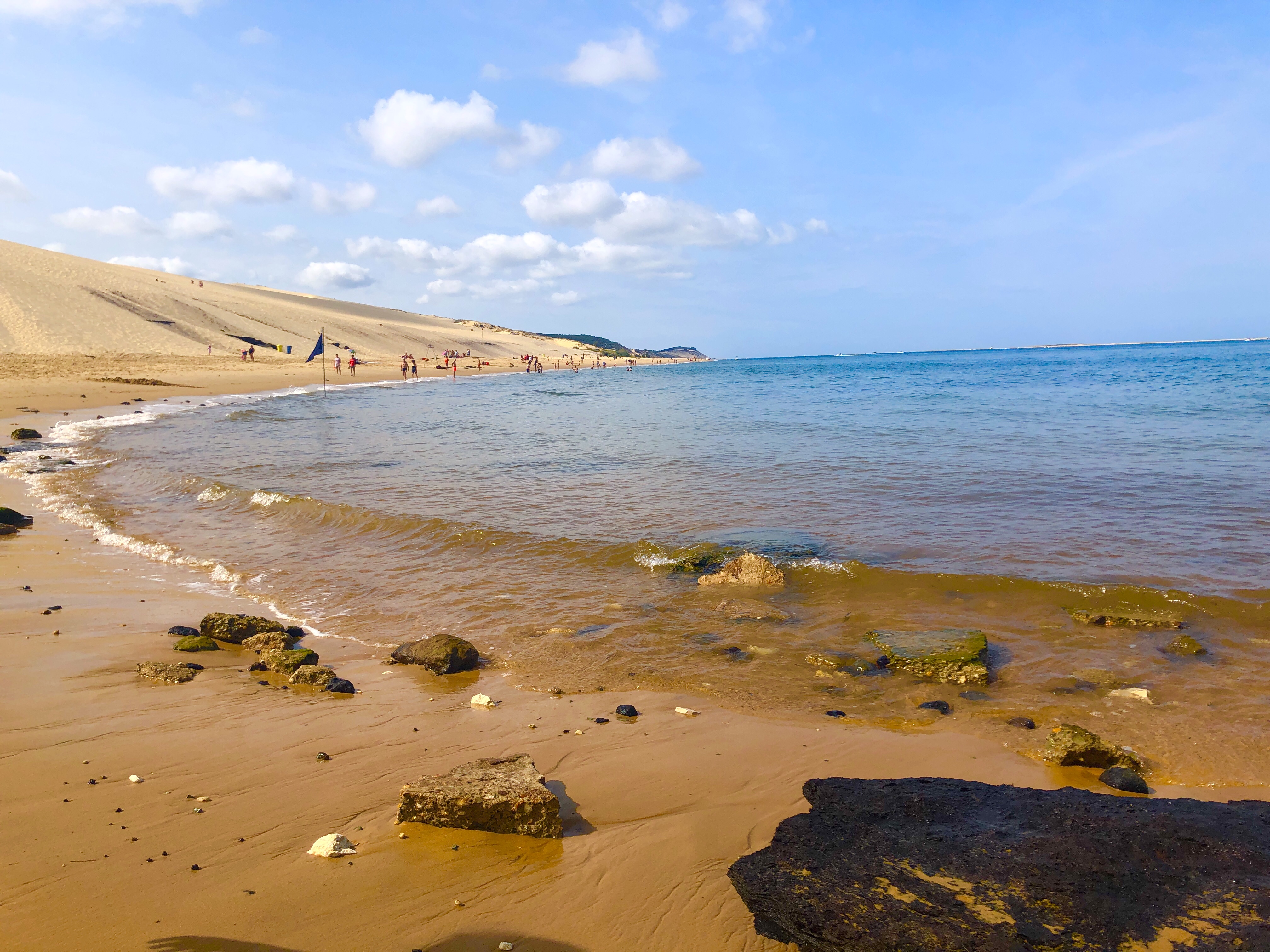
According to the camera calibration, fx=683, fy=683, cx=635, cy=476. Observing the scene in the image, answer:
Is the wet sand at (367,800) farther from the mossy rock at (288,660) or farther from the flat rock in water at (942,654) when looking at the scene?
the flat rock in water at (942,654)

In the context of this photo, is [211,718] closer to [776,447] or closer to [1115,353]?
[776,447]

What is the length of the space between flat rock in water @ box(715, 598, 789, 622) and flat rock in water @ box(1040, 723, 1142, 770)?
3.06 metres

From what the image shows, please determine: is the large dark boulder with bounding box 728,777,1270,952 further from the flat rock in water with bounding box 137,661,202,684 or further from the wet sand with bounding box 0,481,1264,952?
the flat rock in water with bounding box 137,661,202,684

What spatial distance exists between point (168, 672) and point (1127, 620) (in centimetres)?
871

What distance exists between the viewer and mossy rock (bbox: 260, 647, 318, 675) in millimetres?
5742

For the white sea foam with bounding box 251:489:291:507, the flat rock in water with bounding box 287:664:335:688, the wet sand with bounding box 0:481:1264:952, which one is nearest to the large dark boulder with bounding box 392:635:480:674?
the wet sand with bounding box 0:481:1264:952

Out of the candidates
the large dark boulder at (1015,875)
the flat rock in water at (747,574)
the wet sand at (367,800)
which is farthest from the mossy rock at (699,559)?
the large dark boulder at (1015,875)

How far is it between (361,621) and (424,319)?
137626 millimetres

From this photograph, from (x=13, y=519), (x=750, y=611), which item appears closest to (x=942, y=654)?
(x=750, y=611)

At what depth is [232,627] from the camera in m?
6.43

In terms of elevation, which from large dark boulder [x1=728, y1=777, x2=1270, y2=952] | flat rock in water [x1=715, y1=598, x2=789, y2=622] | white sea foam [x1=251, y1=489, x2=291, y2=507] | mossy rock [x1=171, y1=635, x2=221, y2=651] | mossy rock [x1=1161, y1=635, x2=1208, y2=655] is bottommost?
flat rock in water [x1=715, y1=598, x2=789, y2=622]

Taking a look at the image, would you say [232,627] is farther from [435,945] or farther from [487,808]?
[435,945]

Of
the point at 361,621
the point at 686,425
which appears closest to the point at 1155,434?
the point at 686,425

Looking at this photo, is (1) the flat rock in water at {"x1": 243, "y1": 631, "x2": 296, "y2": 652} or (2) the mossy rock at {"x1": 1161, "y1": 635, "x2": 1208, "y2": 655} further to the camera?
(1) the flat rock in water at {"x1": 243, "y1": 631, "x2": 296, "y2": 652}
